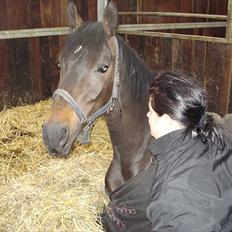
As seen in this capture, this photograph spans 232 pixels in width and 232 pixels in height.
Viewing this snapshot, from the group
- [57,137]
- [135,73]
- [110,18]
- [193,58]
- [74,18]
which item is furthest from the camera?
[193,58]

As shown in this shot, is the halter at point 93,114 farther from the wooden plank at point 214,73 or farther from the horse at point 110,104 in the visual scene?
the wooden plank at point 214,73

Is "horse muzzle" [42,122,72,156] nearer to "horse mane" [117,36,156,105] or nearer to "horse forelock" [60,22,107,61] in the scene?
"horse forelock" [60,22,107,61]

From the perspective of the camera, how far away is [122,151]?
191cm

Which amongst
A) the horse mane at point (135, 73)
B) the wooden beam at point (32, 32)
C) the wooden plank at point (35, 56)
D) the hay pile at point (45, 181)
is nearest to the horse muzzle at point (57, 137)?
the horse mane at point (135, 73)

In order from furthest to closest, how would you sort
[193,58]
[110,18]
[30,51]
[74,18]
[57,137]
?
[30,51] → [193,58] → [74,18] → [110,18] → [57,137]

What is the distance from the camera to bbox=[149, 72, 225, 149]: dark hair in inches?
45.3

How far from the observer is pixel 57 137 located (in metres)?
1.57

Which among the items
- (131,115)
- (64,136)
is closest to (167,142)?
(64,136)

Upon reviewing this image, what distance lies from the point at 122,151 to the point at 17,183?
3.25 feet

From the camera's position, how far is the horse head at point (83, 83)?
1.60 metres

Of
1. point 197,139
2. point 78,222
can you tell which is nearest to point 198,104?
point 197,139

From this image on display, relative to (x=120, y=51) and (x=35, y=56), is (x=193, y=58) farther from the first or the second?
(x=35, y=56)

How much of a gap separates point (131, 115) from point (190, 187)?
0.88 m

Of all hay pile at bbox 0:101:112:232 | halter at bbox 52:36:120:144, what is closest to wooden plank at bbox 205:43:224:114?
hay pile at bbox 0:101:112:232
